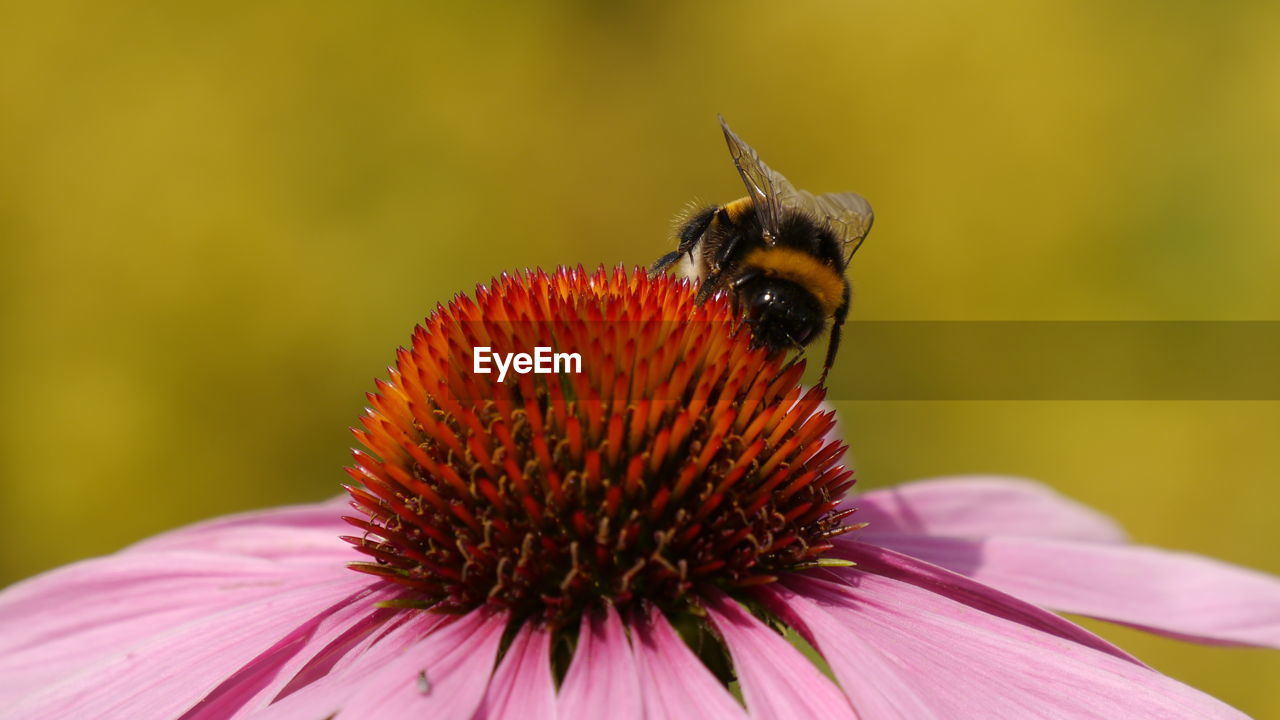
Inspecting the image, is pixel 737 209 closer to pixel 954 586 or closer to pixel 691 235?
pixel 691 235

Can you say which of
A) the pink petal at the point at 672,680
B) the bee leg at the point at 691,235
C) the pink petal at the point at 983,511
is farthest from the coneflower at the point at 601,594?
the pink petal at the point at 983,511

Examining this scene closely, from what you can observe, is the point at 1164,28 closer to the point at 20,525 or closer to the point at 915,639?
the point at 915,639

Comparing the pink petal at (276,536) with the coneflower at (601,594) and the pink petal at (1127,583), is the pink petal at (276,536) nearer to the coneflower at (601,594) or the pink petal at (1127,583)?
the coneflower at (601,594)

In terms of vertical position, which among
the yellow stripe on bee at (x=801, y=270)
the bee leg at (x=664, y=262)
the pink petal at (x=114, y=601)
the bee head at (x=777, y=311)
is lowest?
the pink petal at (x=114, y=601)

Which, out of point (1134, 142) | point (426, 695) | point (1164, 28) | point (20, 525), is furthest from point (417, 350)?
point (1164, 28)

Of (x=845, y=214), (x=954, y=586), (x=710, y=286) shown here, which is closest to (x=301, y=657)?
(x=710, y=286)

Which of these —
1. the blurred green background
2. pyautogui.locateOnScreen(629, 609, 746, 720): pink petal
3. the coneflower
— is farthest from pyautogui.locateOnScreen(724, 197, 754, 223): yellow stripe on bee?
the blurred green background

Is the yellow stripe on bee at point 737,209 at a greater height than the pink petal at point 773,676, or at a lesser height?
greater
